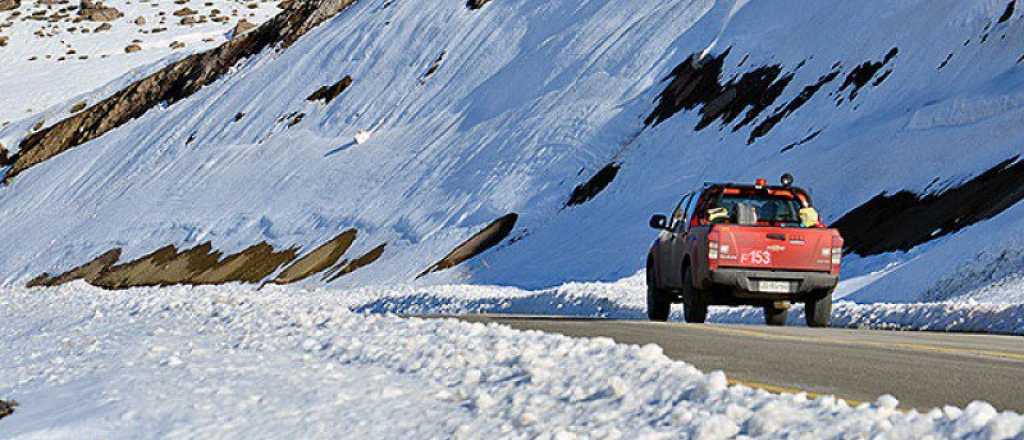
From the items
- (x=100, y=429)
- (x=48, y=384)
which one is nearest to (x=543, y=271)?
(x=48, y=384)

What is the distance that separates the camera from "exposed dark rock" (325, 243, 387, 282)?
51.6m

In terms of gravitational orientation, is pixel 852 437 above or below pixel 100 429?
above

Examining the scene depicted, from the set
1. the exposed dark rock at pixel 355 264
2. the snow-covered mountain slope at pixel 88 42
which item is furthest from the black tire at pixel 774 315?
the snow-covered mountain slope at pixel 88 42

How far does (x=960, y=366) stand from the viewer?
969cm

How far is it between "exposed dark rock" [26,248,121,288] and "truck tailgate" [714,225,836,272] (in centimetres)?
5528

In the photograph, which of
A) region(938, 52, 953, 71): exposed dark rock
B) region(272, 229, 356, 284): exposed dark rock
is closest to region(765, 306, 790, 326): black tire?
region(938, 52, 953, 71): exposed dark rock

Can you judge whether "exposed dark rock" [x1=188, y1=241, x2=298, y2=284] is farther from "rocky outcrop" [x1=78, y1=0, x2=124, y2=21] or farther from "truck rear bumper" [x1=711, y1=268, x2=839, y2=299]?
"rocky outcrop" [x1=78, y1=0, x2=124, y2=21]

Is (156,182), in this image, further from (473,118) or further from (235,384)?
(235,384)

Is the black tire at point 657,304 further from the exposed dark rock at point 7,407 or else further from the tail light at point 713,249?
the exposed dark rock at point 7,407

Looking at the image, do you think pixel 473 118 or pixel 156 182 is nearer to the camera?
pixel 473 118

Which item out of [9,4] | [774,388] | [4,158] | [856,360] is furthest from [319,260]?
[9,4]

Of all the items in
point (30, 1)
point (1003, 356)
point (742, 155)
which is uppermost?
point (1003, 356)

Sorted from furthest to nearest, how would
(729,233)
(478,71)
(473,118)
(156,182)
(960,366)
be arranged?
(156,182)
(478,71)
(473,118)
(729,233)
(960,366)

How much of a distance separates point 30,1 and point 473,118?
304 ft
